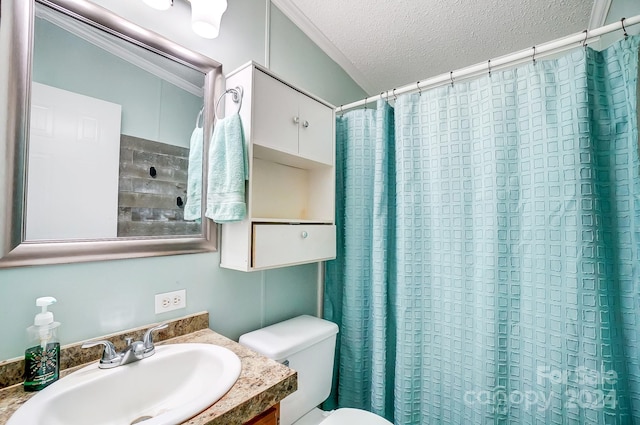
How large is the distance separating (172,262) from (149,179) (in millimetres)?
326

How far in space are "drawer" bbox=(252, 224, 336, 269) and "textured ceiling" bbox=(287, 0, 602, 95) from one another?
115 centimetres

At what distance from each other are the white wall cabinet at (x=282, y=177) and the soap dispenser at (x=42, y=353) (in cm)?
55

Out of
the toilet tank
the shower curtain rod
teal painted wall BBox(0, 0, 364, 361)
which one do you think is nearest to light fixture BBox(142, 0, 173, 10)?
teal painted wall BBox(0, 0, 364, 361)

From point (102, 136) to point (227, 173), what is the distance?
41 centimetres

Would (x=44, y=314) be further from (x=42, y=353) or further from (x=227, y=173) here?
(x=227, y=173)

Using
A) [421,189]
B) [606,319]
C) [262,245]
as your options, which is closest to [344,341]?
[262,245]

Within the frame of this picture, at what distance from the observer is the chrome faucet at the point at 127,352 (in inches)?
33.5

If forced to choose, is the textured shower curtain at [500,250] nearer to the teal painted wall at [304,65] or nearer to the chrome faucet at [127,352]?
the teal painted wall at [304,65]

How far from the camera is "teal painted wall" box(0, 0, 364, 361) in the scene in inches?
32.0

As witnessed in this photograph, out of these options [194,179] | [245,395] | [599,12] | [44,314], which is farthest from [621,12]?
[44,314]

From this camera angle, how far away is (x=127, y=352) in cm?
88

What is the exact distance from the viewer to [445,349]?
4.24 feet

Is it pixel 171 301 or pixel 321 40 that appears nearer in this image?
pixel 171 301

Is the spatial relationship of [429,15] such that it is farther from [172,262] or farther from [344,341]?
[344,341]
